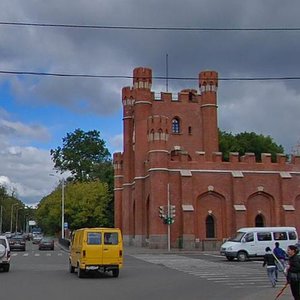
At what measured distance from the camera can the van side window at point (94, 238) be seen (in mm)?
23141

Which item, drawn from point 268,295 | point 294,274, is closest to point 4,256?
point 268,295

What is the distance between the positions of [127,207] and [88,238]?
139ft

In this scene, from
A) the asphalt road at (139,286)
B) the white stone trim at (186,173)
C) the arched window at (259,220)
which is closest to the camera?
the asphalt road at (139,286)

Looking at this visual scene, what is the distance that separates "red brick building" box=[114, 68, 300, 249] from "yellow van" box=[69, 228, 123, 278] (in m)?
29.6

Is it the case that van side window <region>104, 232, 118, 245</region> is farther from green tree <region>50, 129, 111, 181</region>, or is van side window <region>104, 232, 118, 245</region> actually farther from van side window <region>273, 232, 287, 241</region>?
green tree <region>50, 129, 111, 181</region>

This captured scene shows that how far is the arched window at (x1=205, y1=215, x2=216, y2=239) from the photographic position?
180 ft

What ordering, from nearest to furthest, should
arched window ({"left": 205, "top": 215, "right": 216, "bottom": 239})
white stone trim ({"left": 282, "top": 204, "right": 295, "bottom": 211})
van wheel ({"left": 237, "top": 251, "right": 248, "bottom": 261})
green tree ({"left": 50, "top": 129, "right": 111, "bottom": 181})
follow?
van wheel ({"left": 237, "top": 251, "right": 248, "bottom": 261}) < arched window ({"left": 205, "top": 215, "right": 216, "bottom": 239}) < white stone trim ({"left": 282, "top": 204, "right": 295, "bottom": 211}) < green tree ({"left": 50, "top": 129, "right": 111, "bottom": 181})

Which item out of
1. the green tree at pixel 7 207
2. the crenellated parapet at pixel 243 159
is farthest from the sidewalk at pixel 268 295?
the green tree at pixel 7 207

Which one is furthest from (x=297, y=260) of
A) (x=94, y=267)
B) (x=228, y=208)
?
(x=228, y=208)

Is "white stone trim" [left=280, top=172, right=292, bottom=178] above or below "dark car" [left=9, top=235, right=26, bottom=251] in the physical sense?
above

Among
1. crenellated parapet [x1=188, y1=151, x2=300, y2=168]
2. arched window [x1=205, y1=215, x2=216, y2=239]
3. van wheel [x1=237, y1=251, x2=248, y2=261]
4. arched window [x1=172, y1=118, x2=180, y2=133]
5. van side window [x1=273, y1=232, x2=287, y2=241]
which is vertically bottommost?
van wheel [x1=237, y1=251, x2=248, y2=261]

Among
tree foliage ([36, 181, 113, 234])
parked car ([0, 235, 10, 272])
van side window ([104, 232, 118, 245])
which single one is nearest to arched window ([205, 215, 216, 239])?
tree foliage ([36, 181, 113, 234])

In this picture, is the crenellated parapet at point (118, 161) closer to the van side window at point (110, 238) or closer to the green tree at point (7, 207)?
the van side window at point (110, 238)

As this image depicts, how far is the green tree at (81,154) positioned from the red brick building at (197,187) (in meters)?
40.7
